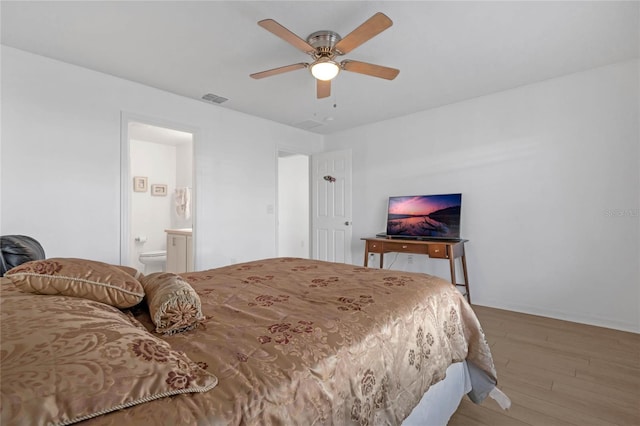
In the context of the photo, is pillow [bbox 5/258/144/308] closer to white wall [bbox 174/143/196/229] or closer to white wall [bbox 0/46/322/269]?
white wall [bbox 0/46/322/269]

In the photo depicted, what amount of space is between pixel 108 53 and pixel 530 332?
15.3ft

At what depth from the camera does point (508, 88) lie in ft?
11.8

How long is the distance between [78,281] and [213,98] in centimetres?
333

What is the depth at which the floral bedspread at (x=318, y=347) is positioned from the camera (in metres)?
0.73

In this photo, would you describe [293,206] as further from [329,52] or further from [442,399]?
[442,399]

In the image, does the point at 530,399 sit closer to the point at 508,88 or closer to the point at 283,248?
the point at 508,88

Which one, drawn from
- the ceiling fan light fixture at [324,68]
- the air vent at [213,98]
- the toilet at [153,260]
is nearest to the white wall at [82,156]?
the air vent at [213,98]

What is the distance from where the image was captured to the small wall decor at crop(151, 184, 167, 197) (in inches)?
228

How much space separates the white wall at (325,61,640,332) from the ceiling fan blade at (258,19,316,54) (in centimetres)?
261

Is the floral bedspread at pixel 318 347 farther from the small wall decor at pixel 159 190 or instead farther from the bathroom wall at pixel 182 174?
the small wall decor at pixel 159 190

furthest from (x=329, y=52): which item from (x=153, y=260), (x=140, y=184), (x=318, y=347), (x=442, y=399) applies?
(x=140, y=184)

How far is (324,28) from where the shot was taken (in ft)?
7.77

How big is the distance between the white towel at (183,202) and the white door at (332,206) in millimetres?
2295

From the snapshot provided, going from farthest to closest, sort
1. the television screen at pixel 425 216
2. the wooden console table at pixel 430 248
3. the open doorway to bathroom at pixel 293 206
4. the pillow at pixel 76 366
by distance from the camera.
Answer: the open doorway to bathroom at pixel 293 206 → the television screen at pixel 425 216 → the wooden console table at pixel 430 248 → the pillow at pixel 76 366
